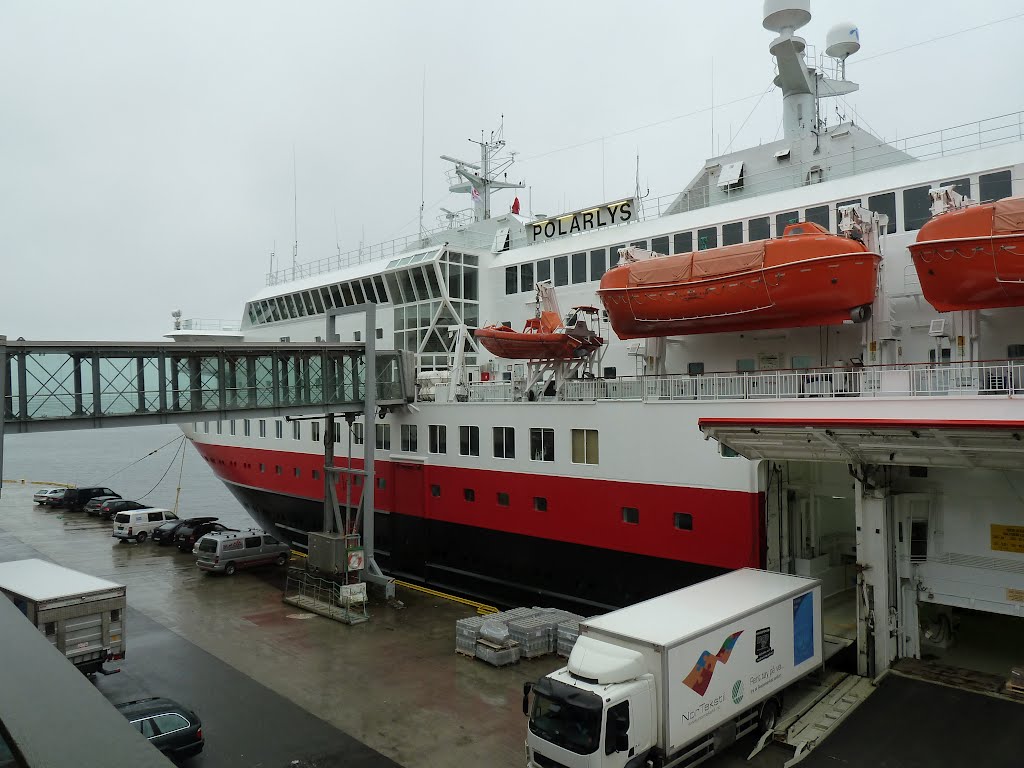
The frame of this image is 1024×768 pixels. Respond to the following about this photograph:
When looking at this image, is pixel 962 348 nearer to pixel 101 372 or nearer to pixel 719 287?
pixel 719 287

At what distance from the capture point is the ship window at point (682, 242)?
2103 cm

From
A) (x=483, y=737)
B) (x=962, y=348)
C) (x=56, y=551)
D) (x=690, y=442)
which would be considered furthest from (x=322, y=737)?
(x=56, y=551)

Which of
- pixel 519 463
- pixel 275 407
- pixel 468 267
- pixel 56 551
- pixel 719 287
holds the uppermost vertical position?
pixel 468 267

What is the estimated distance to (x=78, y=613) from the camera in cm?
1369

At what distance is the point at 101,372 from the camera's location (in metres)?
18.5

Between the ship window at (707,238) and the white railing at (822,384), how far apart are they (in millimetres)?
4369

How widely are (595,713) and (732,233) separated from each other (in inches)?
577

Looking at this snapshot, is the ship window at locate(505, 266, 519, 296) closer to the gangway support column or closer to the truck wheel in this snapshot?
the gangway support column

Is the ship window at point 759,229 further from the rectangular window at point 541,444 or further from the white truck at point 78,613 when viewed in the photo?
the white truck at point 78,613

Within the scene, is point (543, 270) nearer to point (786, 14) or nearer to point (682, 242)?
point (682, 242)

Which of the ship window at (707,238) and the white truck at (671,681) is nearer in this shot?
the white truck at (671,681)

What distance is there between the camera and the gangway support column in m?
13.4

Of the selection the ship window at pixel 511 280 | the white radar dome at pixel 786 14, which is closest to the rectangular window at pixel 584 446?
the ship window at pixel 511 280

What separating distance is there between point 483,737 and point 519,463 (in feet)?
31.1
